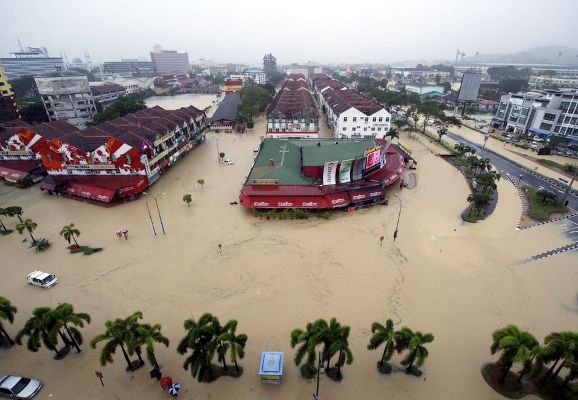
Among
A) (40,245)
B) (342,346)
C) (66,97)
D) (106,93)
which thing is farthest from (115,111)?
(342,346)

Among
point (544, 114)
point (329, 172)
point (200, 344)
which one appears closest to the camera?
point (200, 344)

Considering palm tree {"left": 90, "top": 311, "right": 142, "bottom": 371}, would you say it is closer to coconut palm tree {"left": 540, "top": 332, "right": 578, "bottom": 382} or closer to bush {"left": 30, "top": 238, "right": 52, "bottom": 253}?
bush {"left": 30, "top": 238, "right": 52, "bottom": 253}

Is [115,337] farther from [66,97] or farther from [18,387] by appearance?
Answer: [66,97]

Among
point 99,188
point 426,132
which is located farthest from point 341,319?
point 426,132

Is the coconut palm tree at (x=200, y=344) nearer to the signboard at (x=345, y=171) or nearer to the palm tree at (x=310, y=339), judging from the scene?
the palm tree at (x=310, y=339)

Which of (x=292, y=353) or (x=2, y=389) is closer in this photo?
(x=2, y=389)

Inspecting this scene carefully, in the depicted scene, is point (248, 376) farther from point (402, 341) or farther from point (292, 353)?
point (402, 341)

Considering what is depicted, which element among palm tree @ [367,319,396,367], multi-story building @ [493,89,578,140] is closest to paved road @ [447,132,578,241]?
multi-story building @ [493,89,578,140]

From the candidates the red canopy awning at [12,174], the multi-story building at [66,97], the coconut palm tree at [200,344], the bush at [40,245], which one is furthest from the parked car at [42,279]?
the multi-story building at [66,97]
